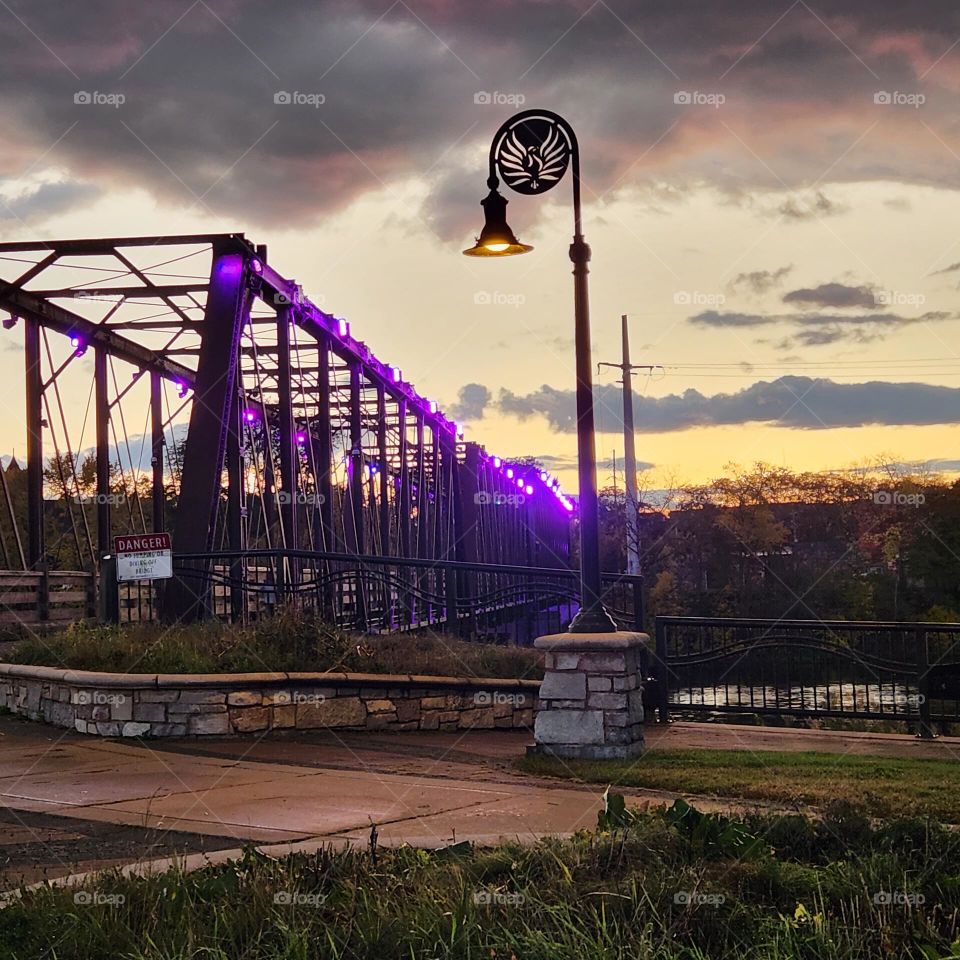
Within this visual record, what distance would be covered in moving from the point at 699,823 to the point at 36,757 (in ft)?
21.8

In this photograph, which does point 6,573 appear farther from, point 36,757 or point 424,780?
point 424,780

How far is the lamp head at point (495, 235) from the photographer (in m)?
9.99

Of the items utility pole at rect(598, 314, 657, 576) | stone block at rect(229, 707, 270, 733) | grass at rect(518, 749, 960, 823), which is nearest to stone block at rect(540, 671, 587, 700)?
grass at rect(518, 749, 960, 823)

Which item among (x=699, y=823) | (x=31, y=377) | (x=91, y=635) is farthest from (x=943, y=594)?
(x=699, y=823)

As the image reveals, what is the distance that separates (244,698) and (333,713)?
36.8 inches

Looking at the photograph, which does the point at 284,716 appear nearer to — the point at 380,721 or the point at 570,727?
the point at 380,721

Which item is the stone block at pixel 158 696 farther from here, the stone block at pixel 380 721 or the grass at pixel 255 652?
the stone block at pixel 380 721

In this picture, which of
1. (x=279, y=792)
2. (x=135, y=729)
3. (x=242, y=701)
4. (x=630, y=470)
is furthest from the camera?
(x=630, y=470)

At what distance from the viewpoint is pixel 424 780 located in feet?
28.9

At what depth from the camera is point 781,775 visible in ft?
29.9

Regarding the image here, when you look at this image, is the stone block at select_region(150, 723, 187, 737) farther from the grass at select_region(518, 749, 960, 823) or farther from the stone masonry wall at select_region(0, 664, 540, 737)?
the grass at select_region(518, 749, 960, 823)

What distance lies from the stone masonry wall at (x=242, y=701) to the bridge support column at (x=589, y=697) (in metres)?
2.43

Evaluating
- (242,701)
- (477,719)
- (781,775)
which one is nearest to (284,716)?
(242,701)

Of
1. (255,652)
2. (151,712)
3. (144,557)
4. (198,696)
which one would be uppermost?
(144,557)
